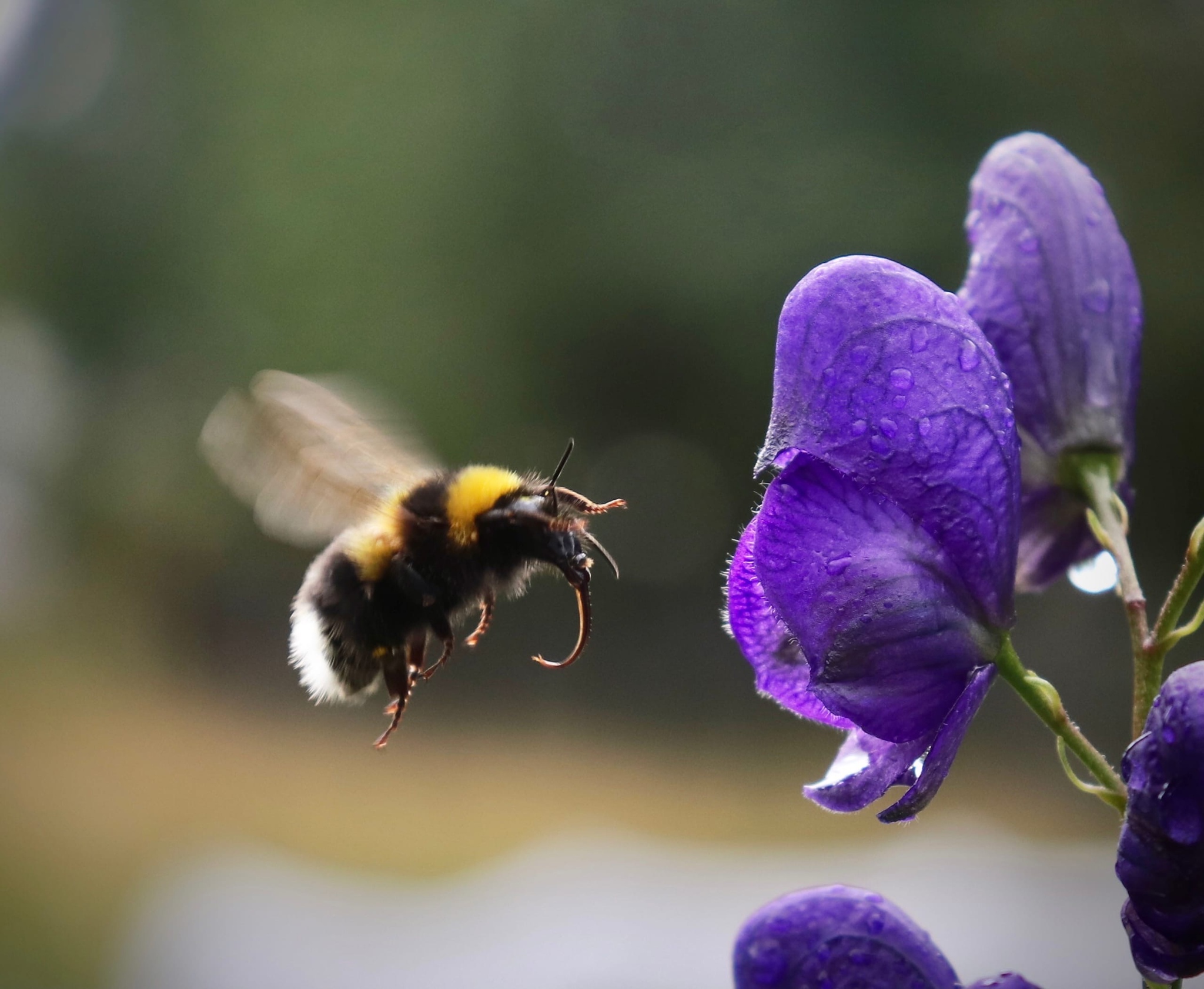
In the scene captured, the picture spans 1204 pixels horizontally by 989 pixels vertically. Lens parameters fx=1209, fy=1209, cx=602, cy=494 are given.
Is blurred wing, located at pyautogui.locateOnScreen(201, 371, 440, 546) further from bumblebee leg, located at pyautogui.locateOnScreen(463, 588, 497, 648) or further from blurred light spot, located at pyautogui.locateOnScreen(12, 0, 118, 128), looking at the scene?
blurred light spot, located at pyautogui.locateOnScreen(12, 0, 118, 128)

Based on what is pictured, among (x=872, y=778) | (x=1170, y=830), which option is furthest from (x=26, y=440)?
(x=1170, y=830)

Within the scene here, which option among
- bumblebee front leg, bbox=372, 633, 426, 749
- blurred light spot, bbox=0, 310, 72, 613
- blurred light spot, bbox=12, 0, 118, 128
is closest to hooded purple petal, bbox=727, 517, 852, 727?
bumblebee front leg, bbox=372, 633, 426, 749

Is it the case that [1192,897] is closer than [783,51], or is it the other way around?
[1192,897]

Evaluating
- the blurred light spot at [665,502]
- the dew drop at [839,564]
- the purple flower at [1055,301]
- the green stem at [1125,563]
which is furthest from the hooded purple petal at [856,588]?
the blurred light spot at [665,502]

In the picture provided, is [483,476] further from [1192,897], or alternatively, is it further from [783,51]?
[783,51]

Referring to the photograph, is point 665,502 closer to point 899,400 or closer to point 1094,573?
point 1094,573

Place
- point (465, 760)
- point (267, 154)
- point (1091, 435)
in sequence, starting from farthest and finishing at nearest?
1. point (267, 154)
2. point (465, 760)
3. point (1091, 435)

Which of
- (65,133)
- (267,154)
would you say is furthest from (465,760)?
(65,133)
